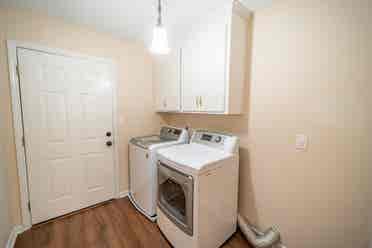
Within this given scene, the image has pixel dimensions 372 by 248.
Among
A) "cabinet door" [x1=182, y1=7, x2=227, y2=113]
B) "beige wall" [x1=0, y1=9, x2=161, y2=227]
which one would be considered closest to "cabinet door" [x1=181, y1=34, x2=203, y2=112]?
"cabinet door" [x1=182, y1=7, x2=227, y2=113]

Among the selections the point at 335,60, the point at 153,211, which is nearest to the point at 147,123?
the point at 153,211

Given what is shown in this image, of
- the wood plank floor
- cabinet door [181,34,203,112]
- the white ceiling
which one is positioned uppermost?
the white ceiling

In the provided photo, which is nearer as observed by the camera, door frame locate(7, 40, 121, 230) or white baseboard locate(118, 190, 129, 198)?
door frame locate(7, 40, 121, 230)

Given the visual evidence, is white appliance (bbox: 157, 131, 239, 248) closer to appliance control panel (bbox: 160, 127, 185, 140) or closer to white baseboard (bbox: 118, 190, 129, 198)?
appliance control panel (bbox: 160, 127, 185, 140)

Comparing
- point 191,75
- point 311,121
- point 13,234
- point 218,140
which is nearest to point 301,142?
point 311,121

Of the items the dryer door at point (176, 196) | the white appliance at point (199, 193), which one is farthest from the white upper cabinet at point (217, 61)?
the dryer door at point (176, 196)

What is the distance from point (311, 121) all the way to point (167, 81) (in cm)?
172

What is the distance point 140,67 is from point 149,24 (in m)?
0.71

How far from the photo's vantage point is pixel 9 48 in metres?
1.54

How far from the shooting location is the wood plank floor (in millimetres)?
1549

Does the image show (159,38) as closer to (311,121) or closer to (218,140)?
(218,140)

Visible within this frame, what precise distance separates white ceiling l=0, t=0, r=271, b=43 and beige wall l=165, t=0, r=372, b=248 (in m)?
0.47

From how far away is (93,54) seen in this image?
2020 millimetres

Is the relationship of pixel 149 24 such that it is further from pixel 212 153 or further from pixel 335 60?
pixel 335 60
